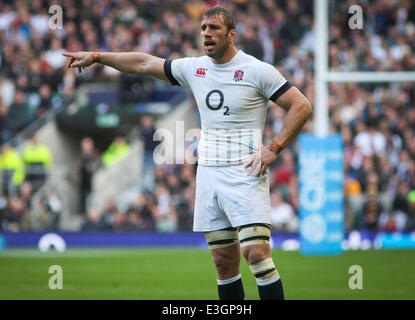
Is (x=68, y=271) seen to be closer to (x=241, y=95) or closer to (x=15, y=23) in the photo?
(x=241, y=95)

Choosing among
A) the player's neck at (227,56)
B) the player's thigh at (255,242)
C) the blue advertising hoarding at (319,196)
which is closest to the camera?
the player's thigh at (255,242)

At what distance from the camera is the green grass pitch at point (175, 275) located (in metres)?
10.2

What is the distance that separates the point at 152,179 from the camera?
21484mm

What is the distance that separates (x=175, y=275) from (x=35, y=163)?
1016 centimetres

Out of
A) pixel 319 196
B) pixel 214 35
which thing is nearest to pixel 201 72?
pixel 214 35

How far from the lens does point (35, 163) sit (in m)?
21.9

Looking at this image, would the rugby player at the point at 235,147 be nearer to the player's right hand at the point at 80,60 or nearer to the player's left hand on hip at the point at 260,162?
the player's left hand on hip at the point at 260,162

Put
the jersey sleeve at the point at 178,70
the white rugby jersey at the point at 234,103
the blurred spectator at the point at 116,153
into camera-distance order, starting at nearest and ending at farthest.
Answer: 1. the white rugby jersey at the point at 234,103
2. the jersey sleeve at the point at 178,70
3. the blurred spectator at the point at 116,153

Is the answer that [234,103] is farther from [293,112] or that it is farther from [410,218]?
[410,218]

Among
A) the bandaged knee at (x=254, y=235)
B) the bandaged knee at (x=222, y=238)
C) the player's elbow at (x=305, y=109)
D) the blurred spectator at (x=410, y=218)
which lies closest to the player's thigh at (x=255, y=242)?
the bandaged knee at (x=254, y=235)

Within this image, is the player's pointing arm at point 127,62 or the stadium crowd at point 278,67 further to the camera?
the stadium crowd at point 278,67

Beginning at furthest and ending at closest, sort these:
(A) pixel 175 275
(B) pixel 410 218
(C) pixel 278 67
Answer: (C) pixel 278 67
(B) pixel 410 218
(A) pixel 175 275

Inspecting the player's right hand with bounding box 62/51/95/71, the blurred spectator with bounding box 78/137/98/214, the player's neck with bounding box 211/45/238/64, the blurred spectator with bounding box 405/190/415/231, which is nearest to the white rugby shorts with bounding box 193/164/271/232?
the player's neck with bounding box 211/45/238/64
